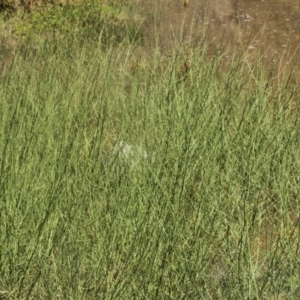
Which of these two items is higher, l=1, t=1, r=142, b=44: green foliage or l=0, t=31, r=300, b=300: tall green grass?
l=0, t=31, r=300, b=300: tall green grass

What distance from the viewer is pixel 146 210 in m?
2.60

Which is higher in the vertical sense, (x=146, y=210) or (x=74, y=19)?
(x=146, y=210)

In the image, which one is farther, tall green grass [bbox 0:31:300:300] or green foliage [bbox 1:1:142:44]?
green foliage [bbox 1:1:142:44]

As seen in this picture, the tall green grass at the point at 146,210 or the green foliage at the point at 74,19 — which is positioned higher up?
the tall green grass at the point at 146,210

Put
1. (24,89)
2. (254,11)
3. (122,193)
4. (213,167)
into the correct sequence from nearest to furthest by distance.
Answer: (122,193)
(213,167)
(24,89)
(254,11)

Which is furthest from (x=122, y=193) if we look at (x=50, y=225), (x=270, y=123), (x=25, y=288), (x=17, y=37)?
(x=17, y=37)

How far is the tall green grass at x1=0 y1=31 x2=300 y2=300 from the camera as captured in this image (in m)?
2.62

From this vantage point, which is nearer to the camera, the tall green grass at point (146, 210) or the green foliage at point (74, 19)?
the tall green grass at point (146, 210)

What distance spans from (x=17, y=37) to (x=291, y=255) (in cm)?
574

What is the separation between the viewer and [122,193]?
3.09 m

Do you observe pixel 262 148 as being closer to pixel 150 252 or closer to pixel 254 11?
pixel 150 252

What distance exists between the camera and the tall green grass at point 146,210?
2.62 metres

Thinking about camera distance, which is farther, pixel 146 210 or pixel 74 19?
pixel 74 19

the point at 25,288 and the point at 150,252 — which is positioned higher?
the point at 150,252
